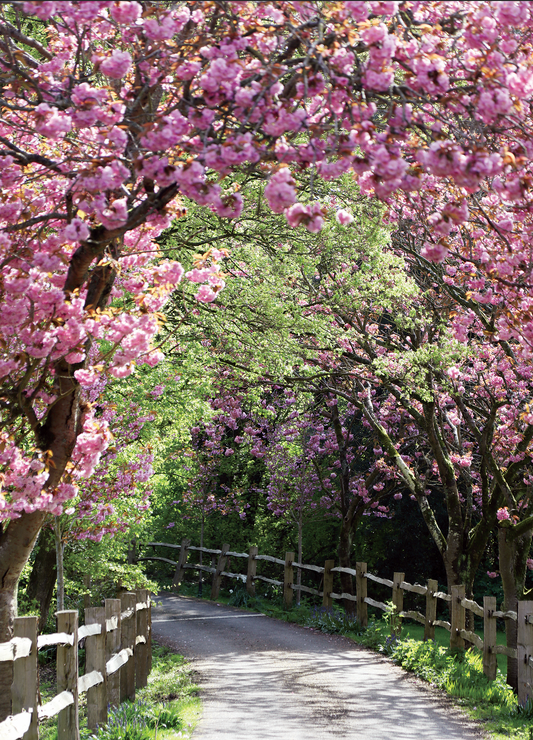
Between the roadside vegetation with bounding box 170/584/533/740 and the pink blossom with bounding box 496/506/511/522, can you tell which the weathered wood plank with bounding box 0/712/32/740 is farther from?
the pink blossom with bounding box 496/506/511/522

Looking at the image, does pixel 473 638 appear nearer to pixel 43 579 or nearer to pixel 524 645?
pixel 524 645

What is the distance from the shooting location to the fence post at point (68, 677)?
5898mm

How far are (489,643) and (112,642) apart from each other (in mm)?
4965

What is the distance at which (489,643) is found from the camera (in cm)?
958

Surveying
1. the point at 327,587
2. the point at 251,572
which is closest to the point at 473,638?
the point at 327,587

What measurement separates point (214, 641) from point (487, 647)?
4.81 m

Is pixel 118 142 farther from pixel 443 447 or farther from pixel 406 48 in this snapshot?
pixel 443 447

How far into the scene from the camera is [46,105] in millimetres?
3967

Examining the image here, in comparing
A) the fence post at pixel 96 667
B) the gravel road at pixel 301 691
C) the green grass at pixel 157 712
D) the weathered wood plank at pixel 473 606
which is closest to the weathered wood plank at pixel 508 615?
the weathered wood plank at pixel 473 606

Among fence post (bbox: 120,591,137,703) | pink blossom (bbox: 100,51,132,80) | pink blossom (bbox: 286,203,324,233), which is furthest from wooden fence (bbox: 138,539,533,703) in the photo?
pink blossom (bbox: 100,51,132,80)

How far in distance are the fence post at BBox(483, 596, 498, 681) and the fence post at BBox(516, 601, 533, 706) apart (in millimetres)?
1223

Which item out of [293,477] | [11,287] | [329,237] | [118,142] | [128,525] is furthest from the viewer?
[293,477]

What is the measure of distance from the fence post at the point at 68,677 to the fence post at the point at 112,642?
115 centimetres

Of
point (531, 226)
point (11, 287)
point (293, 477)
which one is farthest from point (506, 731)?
point (293, 477)
